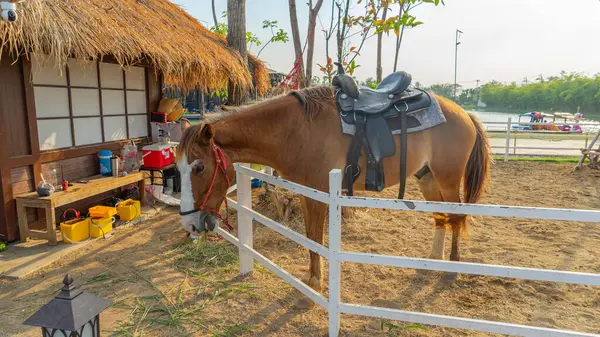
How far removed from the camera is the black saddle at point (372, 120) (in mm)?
2631

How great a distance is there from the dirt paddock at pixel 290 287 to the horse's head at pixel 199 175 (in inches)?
28.3

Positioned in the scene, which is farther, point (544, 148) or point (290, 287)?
point (544, 148)

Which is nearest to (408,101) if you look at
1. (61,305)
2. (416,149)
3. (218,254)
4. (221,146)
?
(416,149)

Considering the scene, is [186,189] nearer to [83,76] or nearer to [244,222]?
[244,222]

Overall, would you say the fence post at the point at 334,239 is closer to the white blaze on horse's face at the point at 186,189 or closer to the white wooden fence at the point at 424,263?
the white wooden fence at the point at 424,263

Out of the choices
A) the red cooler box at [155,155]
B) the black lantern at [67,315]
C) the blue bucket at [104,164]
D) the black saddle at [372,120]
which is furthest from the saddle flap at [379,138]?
the blue bucket at [104,164]

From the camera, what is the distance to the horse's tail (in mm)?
3322

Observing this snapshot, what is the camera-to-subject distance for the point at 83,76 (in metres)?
4.75

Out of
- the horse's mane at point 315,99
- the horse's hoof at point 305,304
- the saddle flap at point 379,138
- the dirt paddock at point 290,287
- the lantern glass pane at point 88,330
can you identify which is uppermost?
the horse's mane at point 315,99

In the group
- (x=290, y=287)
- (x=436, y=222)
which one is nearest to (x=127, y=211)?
(x=290, y=287)

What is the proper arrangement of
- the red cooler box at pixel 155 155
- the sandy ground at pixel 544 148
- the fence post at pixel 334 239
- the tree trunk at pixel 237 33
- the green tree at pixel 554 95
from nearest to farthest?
the fence post at pixel 334 239 < the red cooler box at pixel 155 155 < the tree trunk at pixel 237 33 < the sandy ground at pixel 544 148 < the green tree at pixel 554 95

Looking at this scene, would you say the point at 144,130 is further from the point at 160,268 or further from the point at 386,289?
the point at 386,289

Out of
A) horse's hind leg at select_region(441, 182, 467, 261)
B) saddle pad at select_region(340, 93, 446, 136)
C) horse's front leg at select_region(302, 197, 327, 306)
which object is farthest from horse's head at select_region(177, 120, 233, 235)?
horse's hind leg at select_region(441, 182, 467, 261)

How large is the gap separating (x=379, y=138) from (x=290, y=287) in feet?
4.58
